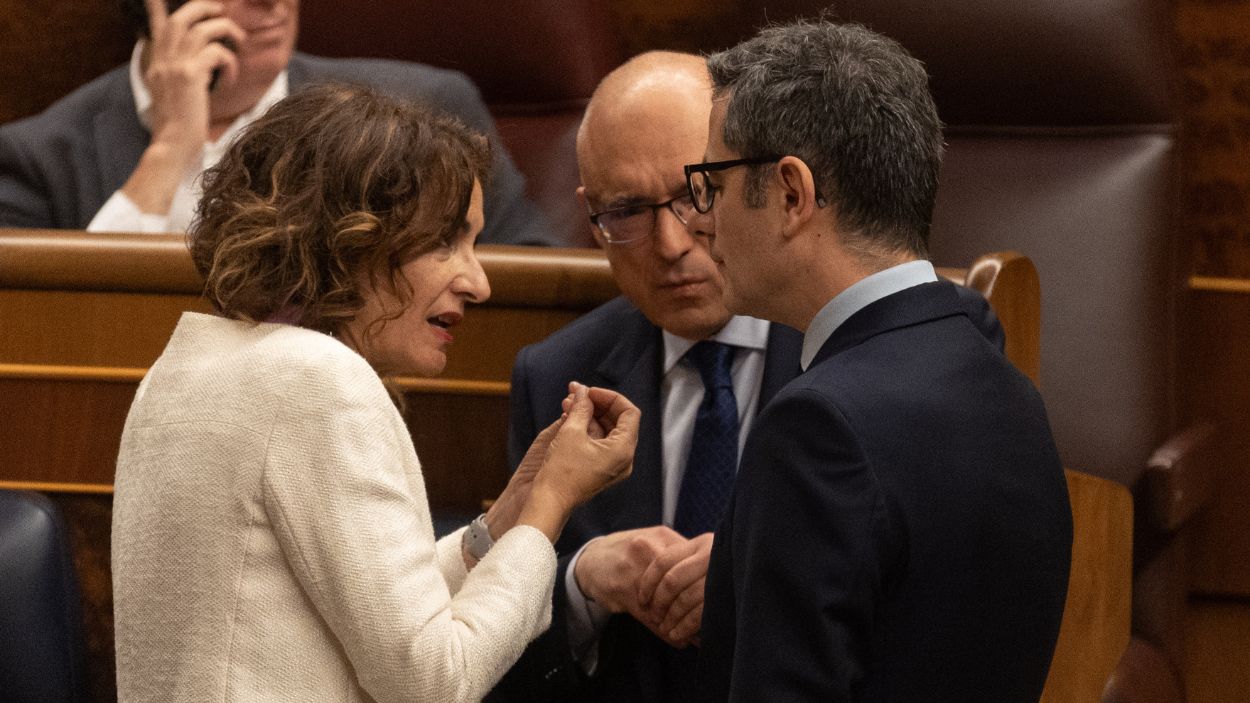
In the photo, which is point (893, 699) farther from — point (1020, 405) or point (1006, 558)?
point (1020, 405)

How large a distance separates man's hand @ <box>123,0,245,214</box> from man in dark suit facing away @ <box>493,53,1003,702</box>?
99 cm

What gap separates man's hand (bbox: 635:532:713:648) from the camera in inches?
53.2

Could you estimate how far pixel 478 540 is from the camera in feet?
4.42

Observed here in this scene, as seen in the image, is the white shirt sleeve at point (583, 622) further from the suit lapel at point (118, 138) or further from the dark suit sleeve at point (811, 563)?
the suit lapel at point (118, 138)

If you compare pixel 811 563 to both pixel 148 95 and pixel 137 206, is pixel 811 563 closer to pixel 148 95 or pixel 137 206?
pixel 137 206

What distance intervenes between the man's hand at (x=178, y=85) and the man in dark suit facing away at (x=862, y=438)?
150 cm

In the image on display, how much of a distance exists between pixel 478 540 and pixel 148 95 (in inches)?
58.9

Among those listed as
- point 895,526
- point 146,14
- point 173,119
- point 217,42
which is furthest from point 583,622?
point 146,14

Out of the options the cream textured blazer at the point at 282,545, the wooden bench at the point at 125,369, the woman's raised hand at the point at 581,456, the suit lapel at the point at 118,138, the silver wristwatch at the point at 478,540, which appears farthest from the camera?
the suit lapel at the point at 118,138

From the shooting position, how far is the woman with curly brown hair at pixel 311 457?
3.40 ft

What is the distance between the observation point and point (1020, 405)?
1034 millimetres

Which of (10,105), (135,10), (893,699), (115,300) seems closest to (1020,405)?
(893,699)

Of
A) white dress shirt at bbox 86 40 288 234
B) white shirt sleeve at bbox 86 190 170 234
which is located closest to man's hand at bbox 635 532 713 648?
white dress shirt at bbox 86 40 288 234

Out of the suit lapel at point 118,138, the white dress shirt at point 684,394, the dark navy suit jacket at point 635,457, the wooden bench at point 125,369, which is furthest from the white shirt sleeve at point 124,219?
the white dress shirt at point 684,394
